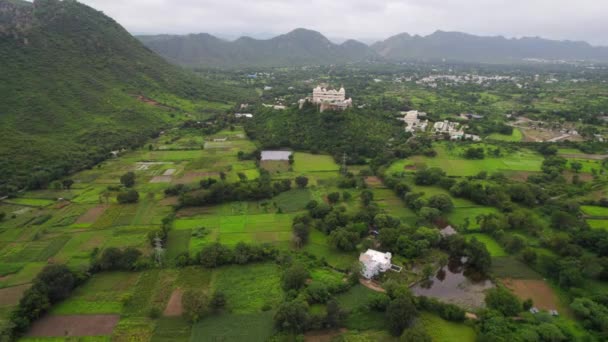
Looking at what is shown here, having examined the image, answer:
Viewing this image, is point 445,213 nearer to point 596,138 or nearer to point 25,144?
point 596,138

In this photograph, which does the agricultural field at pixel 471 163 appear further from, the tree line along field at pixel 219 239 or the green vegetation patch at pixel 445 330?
the green vegetation patch at pixel 445 330

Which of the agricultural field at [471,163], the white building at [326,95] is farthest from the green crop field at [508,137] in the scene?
the white building at [326,95]

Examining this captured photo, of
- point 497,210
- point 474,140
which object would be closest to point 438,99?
point 474,140

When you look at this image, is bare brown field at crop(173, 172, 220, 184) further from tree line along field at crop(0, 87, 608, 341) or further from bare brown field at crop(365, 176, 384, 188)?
bare brown field at crop(365, 176, 384, 188)

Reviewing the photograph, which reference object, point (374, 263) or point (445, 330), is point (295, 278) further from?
point (445, 330)

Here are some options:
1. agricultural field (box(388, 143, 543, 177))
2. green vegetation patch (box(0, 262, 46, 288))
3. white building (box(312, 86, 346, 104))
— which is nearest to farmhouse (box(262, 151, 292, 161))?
agricultural field (box(388, 143, 543, 177))

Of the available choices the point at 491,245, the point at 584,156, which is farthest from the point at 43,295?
the point at 584,156
